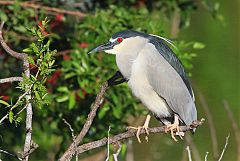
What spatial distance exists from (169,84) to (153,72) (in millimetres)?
123

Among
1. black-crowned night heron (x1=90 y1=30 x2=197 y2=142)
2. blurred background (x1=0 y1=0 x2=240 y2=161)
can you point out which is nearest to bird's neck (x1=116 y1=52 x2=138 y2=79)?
black-crowned night heron (x1=90 y1=30 x2=197 y2=142)

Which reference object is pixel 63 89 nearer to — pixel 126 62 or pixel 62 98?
pixel 62 98

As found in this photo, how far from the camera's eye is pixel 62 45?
493cm

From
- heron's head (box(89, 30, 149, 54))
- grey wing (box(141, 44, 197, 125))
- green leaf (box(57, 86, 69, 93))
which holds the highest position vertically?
heron's head (box(89, 30, 149, 54))

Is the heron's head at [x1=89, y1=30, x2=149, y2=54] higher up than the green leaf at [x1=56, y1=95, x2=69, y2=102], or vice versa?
the heron's head at [x1=89, y1=30, x2=149, y2=54]

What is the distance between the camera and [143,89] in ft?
12.6

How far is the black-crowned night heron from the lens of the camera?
12.6 ft

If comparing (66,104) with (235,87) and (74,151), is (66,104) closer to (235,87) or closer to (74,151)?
(74,151)

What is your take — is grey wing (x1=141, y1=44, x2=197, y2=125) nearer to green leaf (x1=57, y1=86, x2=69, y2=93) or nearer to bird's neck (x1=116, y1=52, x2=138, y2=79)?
bird's neck (x1=116, y1=52, x2=138, y2=79)

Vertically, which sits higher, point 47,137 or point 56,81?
point 56,81

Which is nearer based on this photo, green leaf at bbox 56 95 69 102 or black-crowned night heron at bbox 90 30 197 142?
black-crowned night heron at bbox 90 30 197 142

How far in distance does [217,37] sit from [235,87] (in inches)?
57.4

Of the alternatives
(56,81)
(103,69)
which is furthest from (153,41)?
(56,81)

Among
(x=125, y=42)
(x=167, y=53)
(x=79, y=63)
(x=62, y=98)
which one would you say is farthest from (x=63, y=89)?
(x=167, y=53)
